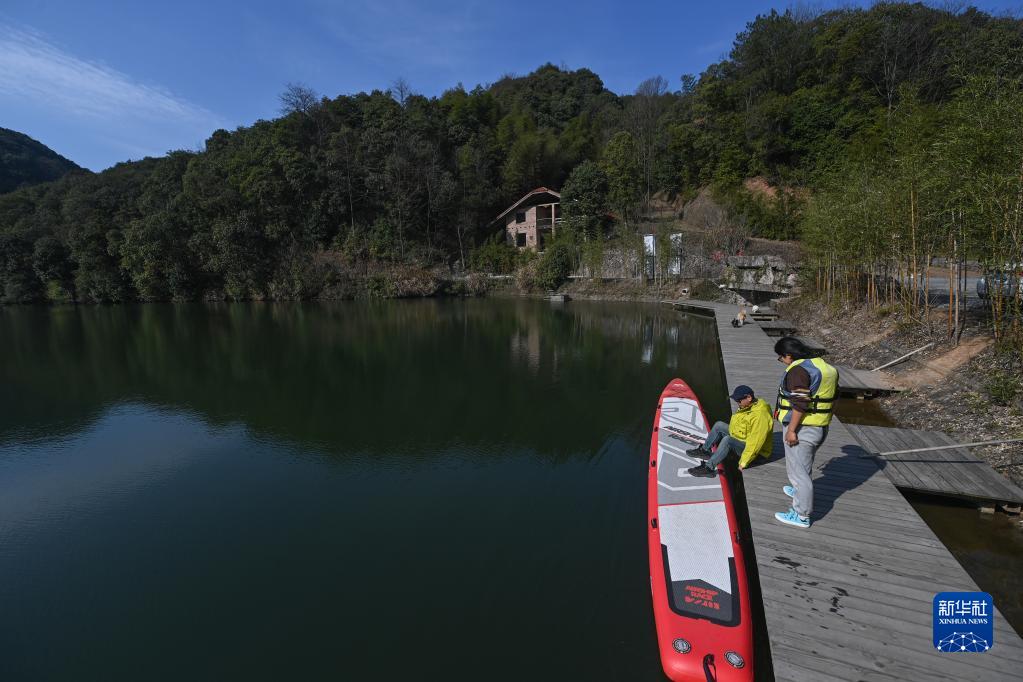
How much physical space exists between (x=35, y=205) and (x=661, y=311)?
2197 inches

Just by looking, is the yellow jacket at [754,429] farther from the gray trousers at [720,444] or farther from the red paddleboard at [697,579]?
the red paddleboard at [697,579]

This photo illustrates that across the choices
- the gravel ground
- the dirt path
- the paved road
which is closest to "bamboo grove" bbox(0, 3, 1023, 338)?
the paved road

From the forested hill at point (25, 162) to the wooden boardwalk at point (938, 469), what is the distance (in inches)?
3038

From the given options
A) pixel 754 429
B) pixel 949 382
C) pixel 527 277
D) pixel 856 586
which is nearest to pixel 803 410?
pixel 856 586

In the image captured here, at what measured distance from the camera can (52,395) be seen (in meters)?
12.2

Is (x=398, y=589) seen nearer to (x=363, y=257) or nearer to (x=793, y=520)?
(x=793, y=520)

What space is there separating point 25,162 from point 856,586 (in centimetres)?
8804

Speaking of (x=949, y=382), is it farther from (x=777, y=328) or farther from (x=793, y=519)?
(x=777, y=328)

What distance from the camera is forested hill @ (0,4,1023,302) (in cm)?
3002

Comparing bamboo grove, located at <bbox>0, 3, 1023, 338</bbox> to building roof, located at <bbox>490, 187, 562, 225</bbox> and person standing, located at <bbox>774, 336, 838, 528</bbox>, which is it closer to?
building roof, located at <bbox>490, 187, 562, 225</bbox>

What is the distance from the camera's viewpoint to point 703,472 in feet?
17.0

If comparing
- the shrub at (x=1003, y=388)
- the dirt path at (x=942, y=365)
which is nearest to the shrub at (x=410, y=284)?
the dirt path at (x=942, y=365)

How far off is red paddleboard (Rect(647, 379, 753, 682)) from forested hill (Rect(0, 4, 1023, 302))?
94.3 ft

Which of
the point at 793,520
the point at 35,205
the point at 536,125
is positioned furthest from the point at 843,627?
the point at 35,205
